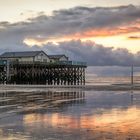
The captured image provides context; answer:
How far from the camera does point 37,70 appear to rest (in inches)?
3041

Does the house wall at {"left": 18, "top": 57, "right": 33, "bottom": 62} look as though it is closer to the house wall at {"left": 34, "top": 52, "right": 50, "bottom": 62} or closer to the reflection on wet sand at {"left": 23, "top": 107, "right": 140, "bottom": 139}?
the house wall at {"left": 34, "top": 52, "right": 50, "bottom": 62}

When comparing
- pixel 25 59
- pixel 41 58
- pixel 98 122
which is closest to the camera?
pixel 98 122

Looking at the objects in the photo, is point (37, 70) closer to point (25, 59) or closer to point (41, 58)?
point (25, 59)

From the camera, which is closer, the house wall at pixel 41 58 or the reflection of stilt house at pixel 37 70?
the reflection of stilt house at pixel 37 70

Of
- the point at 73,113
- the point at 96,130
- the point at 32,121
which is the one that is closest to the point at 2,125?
the point at 32,121

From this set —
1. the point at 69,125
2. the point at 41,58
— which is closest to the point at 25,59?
the point at 41,58

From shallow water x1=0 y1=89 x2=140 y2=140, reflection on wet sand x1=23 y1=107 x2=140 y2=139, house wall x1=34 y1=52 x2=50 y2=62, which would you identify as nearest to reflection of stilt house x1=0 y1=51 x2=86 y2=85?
house wall x1=34 y1=52 x2=50 y2=62

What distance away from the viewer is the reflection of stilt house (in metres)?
75.1

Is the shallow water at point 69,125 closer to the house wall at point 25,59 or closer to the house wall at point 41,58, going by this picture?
the house wall at point 25,59

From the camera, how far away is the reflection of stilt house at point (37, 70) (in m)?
75.1

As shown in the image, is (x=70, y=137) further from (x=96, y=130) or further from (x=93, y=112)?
(x=93, y=112)

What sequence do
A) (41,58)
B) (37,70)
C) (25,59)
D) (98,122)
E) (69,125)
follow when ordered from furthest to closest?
1. (41,58)
2. (25,59)
3. (37,70)
4. (98,122)
5. (69,125)

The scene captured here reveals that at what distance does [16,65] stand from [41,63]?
483 centimetres

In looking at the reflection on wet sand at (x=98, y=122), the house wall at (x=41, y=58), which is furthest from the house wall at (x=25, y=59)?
the reflection on wet sand at (x=98, y=122)
